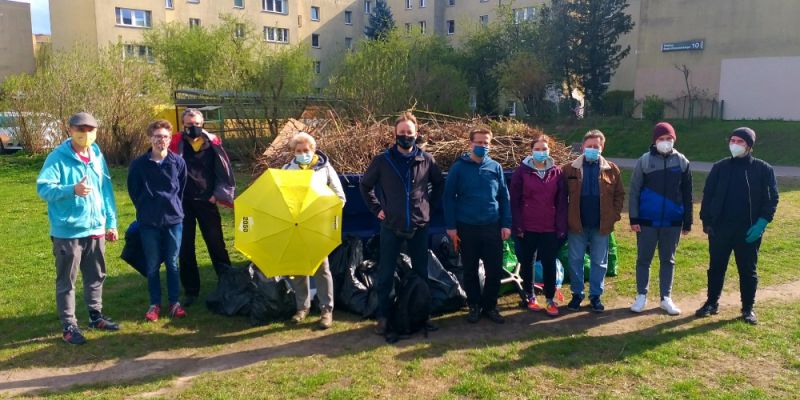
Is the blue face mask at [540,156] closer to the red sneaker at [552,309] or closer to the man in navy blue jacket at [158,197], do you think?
the red sneaker at [552,309]

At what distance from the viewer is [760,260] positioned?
7559 mm

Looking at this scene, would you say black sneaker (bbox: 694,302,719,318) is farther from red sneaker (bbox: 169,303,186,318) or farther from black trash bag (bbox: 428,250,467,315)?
red sneaker (bbox: 169,303,186,318)

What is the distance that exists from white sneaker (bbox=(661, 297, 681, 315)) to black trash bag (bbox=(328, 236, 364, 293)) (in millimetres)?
2931

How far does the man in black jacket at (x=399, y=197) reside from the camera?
Result: 4.98 m

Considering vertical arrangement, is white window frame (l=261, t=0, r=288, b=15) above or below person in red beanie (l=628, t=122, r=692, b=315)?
above

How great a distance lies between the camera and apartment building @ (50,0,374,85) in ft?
127

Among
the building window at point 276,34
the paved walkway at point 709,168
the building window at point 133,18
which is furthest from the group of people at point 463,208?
the building window at point 276,34

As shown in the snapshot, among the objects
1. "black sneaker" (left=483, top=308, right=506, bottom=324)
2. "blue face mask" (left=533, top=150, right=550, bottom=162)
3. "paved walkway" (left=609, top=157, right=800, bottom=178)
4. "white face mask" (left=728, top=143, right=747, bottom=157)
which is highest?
"white face mask" (left=728, top=143, right=747, bottom=157)

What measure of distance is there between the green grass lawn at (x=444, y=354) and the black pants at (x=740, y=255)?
12.7 inches

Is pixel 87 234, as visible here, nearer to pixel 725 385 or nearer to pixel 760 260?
pixel 725 385

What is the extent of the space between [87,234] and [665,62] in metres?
30.1

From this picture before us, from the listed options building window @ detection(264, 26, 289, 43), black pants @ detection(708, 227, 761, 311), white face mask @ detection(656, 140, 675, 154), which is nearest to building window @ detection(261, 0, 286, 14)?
building window @ detection(264, 26, 289, 43)

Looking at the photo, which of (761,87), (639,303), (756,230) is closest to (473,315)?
(639,303)

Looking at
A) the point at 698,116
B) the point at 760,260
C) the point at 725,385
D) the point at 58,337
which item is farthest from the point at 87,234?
the point at 698,116
